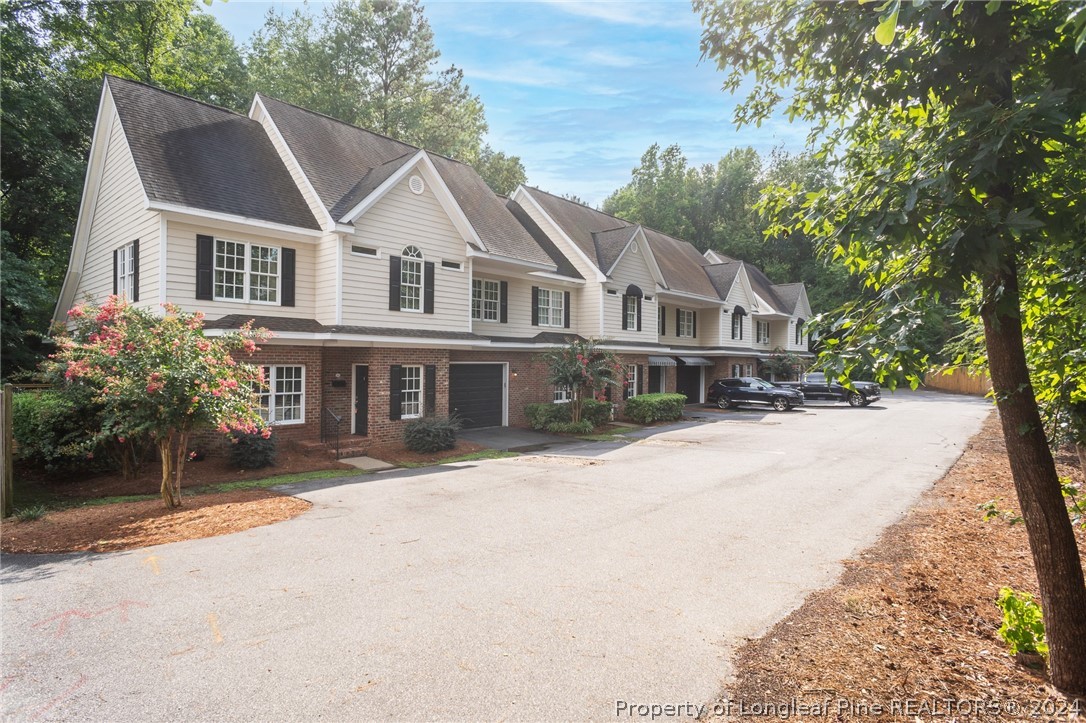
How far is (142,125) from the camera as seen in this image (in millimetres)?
14438

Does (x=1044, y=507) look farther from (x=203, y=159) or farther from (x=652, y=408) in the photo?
(x=652, y=408)

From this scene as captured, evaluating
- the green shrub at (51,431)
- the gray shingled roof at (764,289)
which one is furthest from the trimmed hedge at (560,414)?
the gray shingled roof at (764,289)

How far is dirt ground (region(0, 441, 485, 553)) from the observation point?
7.53 metres

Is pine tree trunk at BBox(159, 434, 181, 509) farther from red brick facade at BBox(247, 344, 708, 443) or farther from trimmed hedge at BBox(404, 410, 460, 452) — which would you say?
trimmed hedge at BBox(404, 410, 460, 452)

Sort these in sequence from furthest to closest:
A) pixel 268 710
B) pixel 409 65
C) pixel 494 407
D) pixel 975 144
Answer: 1. pixel 409 65
2. pixel 494 407
3. pixel 268 710
4. pixel 975 144

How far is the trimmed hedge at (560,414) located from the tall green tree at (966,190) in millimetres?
16154

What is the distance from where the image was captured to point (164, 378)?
847 centimetres

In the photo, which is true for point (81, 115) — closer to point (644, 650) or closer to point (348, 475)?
point (348, 475)

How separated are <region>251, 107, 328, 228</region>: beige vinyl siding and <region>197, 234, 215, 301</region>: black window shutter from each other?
9.01 feet

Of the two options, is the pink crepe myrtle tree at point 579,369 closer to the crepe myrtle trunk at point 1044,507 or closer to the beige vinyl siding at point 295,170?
the beige vinyl siding at point 295,170

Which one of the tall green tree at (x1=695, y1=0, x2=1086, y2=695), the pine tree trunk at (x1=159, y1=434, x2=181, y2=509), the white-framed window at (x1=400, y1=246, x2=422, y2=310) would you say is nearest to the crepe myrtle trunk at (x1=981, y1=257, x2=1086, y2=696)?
the tall green tree at (x1=695, y1=0, x2=1086, y2=695)

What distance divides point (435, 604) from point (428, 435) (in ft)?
33.2

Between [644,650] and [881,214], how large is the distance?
3586 mm

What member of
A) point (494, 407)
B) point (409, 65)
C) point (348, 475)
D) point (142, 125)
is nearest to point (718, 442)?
point (494, 407)
